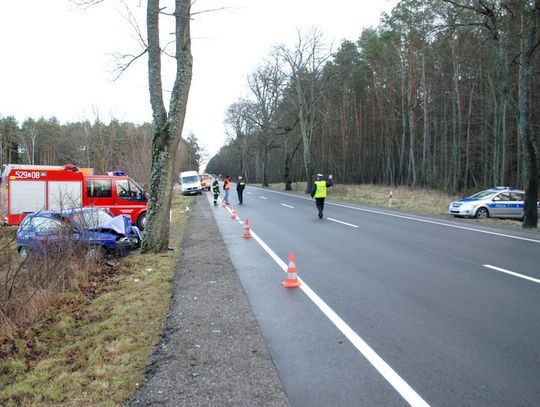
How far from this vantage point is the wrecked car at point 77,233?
8398 mm

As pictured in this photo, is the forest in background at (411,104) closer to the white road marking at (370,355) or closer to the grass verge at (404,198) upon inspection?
the grass verge at (404,198)

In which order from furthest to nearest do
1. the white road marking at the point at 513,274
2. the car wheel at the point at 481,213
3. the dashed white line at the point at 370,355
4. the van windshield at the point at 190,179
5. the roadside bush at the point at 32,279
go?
1. the van windshield at the point at 190,179
2. the car wheel at the point at 481,213
3. the white road marking at the point at 513,274
4. the roadside bush at the point at 32,279
5. the dashed white line at the point at 370,355

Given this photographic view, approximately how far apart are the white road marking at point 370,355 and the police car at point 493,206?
16218 mm

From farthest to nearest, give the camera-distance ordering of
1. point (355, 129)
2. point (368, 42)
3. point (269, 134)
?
point (269, 134)
point (355, 129)
point (368, 42)

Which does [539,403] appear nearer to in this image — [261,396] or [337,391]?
[337,391]

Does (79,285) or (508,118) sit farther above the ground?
(508,118)

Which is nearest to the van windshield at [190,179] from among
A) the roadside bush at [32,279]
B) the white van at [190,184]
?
the white van at [190,184]

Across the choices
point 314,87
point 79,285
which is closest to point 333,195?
point 314,87

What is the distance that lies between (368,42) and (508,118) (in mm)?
18882

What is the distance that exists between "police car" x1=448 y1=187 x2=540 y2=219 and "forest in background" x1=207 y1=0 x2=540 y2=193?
4.64m

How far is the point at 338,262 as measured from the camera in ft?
30.1

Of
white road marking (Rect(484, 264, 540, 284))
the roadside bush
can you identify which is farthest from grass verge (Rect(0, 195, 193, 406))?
white road marking (Rect(484, 264, 540, 284))

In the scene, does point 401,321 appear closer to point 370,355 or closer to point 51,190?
point 370,355

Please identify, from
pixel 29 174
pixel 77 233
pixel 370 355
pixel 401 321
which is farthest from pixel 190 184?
pixel 370 355
